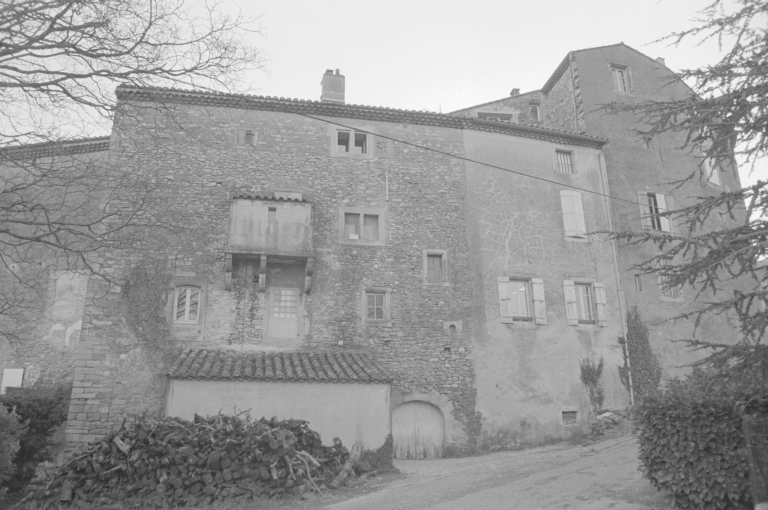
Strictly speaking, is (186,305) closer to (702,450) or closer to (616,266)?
(702,450)

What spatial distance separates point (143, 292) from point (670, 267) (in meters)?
12.7

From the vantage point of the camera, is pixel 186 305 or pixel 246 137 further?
pixel 246 137

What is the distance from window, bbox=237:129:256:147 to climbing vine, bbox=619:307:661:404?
41.5 feet

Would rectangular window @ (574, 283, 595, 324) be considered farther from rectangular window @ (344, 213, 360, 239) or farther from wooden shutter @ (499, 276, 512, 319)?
rectangular window @ (344, 213, 360, 239)

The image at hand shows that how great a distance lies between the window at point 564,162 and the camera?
773 inches

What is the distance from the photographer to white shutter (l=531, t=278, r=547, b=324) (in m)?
17.7

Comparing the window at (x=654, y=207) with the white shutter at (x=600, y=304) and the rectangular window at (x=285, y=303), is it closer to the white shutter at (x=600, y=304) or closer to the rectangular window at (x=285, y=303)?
the white shutter at (x=600, y=304)

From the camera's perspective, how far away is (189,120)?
17156mm

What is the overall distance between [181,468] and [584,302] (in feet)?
42.3

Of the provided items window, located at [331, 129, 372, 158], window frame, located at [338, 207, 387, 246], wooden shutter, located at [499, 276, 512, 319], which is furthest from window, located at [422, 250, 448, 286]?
window, located at [331, 129, 372, 158]

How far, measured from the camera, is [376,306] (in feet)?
55.6

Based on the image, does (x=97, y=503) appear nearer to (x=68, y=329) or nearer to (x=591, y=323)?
(x=68, y=329)

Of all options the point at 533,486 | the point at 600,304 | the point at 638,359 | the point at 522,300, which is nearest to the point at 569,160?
the point at 600,304

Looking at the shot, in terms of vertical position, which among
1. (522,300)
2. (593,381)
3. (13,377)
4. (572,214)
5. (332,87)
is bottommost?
(593,381)
